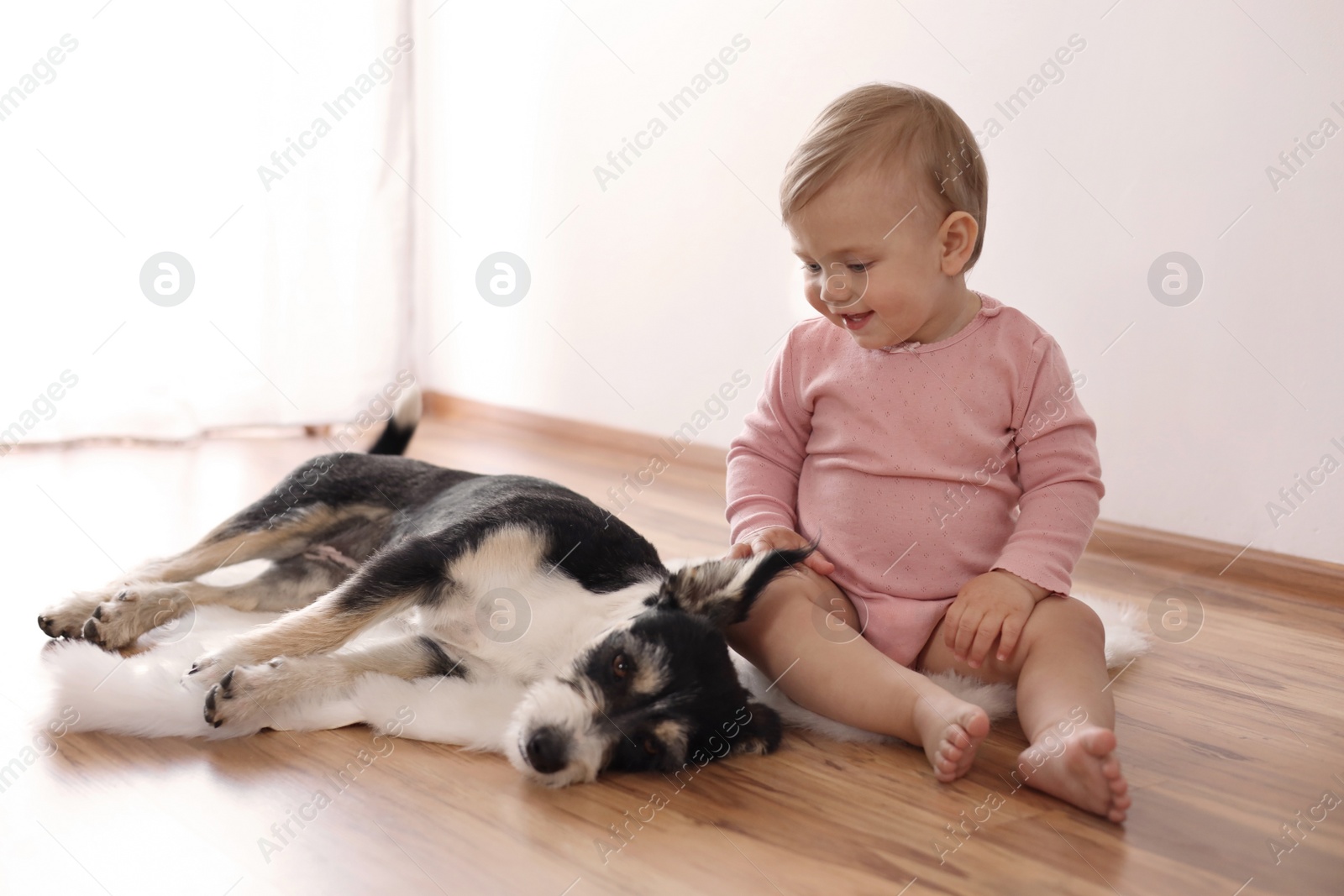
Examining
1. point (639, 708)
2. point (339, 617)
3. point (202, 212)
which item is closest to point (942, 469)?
point (639, 708)

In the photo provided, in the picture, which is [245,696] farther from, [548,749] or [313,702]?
[548,749]

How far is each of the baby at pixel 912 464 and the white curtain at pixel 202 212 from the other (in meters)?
2.31

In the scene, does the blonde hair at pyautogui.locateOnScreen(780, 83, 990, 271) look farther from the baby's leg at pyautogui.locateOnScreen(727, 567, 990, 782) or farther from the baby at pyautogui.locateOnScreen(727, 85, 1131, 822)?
the baby's leg at pyautogui.locateOnScreen(727, 567, 990, 782)

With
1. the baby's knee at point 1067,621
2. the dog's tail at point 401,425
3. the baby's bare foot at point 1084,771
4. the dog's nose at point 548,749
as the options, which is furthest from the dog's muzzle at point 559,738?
the dog's tail at point 401,425

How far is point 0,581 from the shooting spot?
192cm

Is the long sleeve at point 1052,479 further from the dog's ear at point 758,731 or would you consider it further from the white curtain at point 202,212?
the white curtain at point 202,212

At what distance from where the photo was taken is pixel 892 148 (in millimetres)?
1577

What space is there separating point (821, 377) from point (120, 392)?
95.2 inches

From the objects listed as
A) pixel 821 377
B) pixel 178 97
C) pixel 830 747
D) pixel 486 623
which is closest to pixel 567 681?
pixel 486 623

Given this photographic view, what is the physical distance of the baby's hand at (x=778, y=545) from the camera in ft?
5.40

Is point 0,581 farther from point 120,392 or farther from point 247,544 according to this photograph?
point 120,392

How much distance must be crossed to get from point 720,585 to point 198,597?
0.92 meters

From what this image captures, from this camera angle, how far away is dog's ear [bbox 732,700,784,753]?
55.0 inches

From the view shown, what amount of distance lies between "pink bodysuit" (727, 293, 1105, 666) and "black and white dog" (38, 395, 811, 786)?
0.29 m
